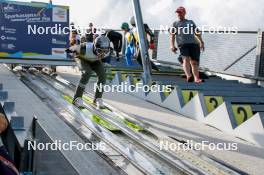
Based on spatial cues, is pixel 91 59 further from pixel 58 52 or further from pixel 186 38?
pixel 58 52

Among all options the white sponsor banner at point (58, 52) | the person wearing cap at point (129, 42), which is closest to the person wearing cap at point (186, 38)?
the person wearing cap at point (129, 42)

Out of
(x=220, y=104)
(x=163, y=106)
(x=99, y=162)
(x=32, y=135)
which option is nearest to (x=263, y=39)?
(x=163, y=106)

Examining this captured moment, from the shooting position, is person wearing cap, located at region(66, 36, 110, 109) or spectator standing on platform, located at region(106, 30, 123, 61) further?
spectator standing on platform, located at region(106, 30, 123, 61)

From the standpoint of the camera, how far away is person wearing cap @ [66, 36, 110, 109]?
10.3 metres

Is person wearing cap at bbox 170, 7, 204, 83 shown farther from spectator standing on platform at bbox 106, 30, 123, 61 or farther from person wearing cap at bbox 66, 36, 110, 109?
spectator standing on platform at bbox 106, 30, 123, 61

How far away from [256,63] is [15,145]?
1053 centimetres

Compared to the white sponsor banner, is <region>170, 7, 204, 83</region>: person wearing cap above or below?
above

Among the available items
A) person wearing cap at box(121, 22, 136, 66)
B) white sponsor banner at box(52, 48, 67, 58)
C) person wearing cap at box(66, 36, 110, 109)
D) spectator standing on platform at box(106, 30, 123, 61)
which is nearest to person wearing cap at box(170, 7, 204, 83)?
person wearing cap at box(66, 36, 110, 109)

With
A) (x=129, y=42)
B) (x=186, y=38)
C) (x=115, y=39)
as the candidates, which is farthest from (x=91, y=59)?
(x=115, y=39)

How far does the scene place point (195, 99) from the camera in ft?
33.7

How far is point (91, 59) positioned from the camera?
34.6 ft

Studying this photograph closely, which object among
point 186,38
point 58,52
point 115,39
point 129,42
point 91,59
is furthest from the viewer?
point 115,39

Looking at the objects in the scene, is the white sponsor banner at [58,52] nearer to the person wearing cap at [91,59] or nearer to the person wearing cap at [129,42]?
the person wearing cap at [129,42]

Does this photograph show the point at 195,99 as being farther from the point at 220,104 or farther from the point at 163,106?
the point at 163,106
